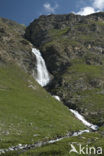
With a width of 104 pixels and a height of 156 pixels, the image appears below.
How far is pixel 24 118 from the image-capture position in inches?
2260

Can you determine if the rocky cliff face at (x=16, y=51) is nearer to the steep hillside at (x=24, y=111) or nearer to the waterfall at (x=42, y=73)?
the steep hillside at (x=24, y=111)

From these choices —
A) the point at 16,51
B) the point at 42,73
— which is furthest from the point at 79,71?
the point at 16,51

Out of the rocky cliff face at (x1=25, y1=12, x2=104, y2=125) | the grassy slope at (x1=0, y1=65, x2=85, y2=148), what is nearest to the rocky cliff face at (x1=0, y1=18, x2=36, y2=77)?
the rocky cliff face at (x1=25, y1=12, x2=104, y2=125)

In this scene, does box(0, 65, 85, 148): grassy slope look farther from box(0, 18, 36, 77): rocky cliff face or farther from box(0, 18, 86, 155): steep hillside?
box(0, 18, 36, 77): rocky cliff face

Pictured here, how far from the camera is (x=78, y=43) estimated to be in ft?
584

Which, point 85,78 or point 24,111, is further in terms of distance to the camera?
point 85,78

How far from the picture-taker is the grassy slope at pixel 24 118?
42456mm

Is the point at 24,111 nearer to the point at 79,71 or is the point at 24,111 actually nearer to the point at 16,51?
the point at 79,71

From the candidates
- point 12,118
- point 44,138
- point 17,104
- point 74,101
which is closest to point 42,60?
point 74,101

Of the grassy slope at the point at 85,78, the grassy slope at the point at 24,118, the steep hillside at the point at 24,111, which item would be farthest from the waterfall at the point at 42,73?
the grassy slope at the point at 24,118

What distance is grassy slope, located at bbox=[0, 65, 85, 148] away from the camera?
42.5 m

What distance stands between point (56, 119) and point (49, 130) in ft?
42.4

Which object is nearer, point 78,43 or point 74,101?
point 74,101

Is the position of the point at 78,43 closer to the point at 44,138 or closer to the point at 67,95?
the point at 67,95
